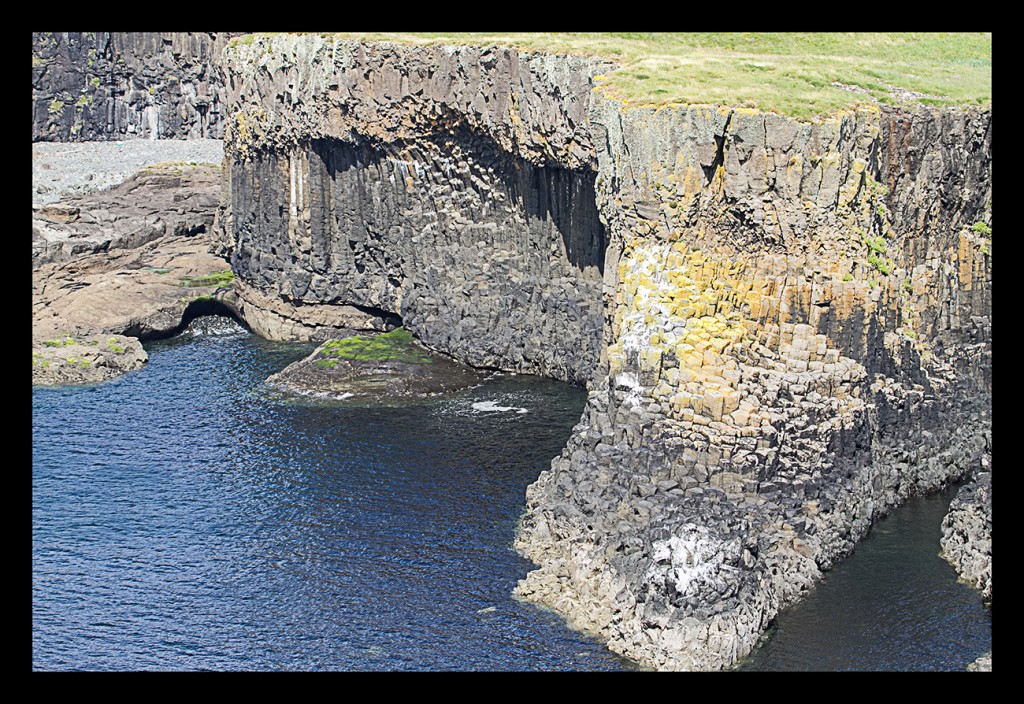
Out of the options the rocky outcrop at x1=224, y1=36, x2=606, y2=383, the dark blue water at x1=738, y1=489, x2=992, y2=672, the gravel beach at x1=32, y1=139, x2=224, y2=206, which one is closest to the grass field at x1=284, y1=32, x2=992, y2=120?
the rocky outcrop at x1=224, y1=36, x2=606, y2=383

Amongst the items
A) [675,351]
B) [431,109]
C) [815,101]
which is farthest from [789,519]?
[431,109]

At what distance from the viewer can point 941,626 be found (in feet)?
154

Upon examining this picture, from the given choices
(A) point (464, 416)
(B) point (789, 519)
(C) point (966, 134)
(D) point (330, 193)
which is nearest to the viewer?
(B) point (789, 519)

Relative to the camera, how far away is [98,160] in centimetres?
10662

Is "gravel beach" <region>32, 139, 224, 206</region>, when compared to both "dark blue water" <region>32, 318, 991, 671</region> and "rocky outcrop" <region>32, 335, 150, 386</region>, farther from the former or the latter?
"dark blue water" <region>32, 318, 991, 671</region>

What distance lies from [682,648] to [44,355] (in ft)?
140

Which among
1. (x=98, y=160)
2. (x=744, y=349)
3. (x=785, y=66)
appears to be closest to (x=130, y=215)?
(x=98, y=160)

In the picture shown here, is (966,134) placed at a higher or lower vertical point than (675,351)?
higher

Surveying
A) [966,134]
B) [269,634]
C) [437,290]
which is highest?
[966,134]

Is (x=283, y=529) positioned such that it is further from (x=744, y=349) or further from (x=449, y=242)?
(x=449, y=242)

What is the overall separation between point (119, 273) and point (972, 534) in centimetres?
5165

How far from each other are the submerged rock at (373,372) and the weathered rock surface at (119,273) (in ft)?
31.3

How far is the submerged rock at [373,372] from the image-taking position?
7225 centimetres

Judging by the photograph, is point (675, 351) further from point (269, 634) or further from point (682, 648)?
point (269, 634)
